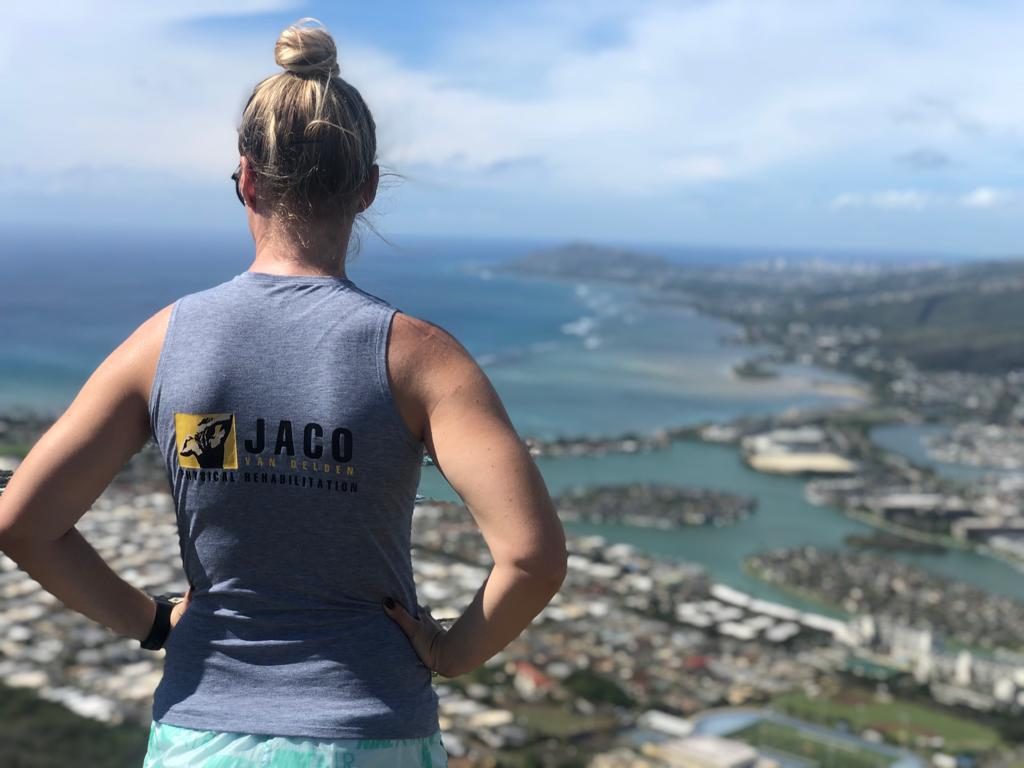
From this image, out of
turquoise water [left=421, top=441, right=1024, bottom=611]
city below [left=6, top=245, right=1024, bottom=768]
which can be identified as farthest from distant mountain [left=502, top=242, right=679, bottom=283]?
turquoise water [left=421, top=441, right=1024, bottom=611]

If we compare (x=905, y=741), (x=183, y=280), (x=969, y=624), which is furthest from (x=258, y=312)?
(x=183, y=280)

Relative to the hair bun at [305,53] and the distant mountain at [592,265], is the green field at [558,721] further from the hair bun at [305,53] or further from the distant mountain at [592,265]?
the distant mountain at [592,265]

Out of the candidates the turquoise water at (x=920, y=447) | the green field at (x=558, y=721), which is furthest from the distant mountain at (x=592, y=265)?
the green field at (x=558, y=721)

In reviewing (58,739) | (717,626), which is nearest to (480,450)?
(58,739)

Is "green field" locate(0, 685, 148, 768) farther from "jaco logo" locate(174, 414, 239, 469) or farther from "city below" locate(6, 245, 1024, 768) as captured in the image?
"jaco logo" locate(174, 414, 239, 469)

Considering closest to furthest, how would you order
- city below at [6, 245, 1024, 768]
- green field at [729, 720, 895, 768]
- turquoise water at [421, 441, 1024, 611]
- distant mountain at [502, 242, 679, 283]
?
city below at [6, 245, 1024, 768]
green field at [729, 720, 895, 768]
turquoise water at [421, 441, 1024, 611]
distant mountain at [502, 242, 679, 283]

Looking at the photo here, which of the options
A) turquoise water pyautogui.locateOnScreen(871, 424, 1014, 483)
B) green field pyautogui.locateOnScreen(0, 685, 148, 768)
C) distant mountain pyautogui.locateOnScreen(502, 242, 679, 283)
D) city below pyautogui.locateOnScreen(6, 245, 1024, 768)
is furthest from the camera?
distant mountain pyautogui.locateOnScreen(502, 242, 679, 283)

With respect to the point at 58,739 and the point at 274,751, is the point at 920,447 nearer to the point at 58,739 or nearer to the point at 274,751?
the point at 58,739
